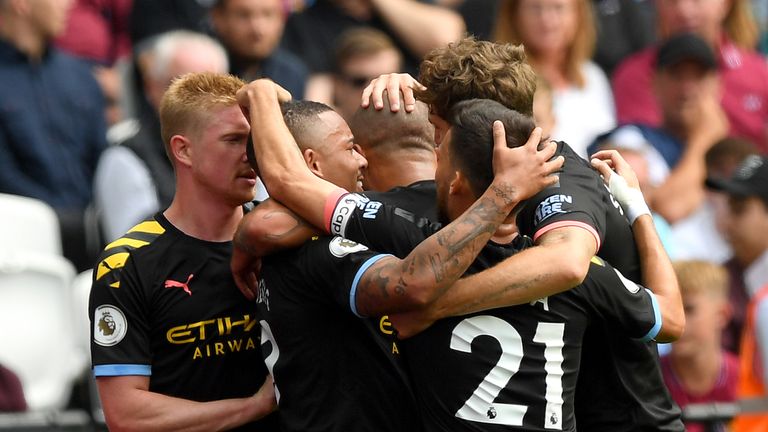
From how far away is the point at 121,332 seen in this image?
4.50 metres

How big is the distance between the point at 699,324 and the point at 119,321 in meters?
3.85

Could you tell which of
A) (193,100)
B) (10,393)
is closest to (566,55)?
(10,393)

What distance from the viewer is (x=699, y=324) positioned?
7344mm

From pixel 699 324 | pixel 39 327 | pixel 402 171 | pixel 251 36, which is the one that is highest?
pixel 402 171

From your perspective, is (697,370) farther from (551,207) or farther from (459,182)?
(459,182)

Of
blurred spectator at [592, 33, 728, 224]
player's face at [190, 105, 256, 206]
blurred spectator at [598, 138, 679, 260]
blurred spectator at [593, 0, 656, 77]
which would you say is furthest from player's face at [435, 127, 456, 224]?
blurred spectator at [593, 0, 656, 77]

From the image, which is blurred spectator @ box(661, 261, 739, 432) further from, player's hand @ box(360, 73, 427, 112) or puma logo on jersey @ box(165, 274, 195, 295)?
puma logo on jersey @ box(165, 274, 195, 295)

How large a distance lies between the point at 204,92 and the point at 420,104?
0.76 metres

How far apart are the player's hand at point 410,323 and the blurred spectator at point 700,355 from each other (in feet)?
11.6

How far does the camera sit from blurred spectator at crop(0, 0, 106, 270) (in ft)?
26.1

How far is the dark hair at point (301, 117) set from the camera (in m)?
4.46

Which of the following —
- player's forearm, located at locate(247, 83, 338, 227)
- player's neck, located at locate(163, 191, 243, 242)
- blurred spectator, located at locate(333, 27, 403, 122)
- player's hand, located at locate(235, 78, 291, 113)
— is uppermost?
player's hand, located at locate(235, 78, 291, 113)

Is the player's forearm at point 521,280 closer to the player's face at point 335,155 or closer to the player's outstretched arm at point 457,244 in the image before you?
the player's outstretched arm at point 457,244

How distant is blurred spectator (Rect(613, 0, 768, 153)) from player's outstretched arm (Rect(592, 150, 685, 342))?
4.68m
